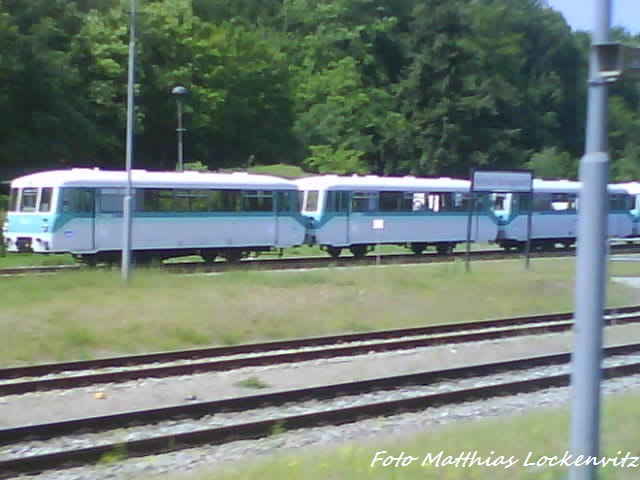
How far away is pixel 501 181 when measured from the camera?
1166 inches

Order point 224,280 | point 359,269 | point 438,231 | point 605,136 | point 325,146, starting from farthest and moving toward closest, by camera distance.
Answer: point 325,146, point 438,231, point 359,269, point 224,280, point 605,136

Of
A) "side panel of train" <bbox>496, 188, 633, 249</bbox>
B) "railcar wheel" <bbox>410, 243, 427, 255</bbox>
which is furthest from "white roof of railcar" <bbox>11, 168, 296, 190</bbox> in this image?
"side panel of train" <bbox>496, 188, 633, 249</bbox>

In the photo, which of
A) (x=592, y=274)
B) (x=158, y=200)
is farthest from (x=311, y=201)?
(x=592, y=274)

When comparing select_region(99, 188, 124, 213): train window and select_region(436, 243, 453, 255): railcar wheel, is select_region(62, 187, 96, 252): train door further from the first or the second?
select_region(436, 243, 453, 255): railcar wheel

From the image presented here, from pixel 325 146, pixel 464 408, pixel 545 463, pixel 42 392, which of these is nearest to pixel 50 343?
pixel 42 392

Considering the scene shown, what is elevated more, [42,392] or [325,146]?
[325,146]

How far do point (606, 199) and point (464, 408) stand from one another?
668 centimetres

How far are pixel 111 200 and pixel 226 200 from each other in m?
4.25

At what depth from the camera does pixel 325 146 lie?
72312 mm

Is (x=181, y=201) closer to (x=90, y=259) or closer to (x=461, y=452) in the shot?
(x=90, y=259)

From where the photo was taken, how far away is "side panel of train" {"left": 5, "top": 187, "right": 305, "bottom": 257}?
30.2m

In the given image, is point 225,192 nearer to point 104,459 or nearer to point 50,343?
point 50,343

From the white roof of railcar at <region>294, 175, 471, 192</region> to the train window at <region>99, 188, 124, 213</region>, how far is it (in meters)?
8.94

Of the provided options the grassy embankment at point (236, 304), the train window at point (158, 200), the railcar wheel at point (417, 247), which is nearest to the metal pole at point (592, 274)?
the grassy embankment at point (236, 304)
